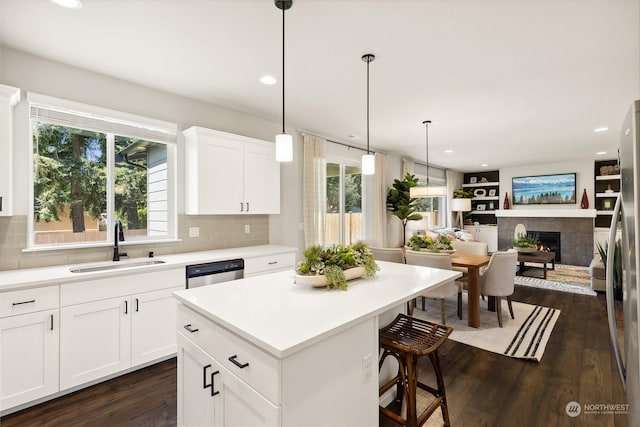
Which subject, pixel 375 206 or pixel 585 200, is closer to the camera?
pixel 375 206

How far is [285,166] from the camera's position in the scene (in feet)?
14.1

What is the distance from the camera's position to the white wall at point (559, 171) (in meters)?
7.80

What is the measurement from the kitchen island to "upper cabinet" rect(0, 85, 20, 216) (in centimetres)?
160

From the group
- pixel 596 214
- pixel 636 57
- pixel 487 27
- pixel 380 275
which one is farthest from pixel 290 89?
pixel 596 214

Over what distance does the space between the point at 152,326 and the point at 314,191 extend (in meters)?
2.73

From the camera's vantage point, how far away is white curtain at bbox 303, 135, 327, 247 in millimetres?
4504

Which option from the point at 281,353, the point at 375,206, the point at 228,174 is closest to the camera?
Result: the point at 281,353

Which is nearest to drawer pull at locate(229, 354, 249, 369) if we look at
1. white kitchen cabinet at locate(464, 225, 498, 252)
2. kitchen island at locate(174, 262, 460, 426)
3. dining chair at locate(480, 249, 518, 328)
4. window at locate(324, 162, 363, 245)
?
kitchen island at locate(174, 262, 460, 426)

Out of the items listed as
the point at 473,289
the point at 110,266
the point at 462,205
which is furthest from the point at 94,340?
the point at 462,205

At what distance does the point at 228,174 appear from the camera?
3.39 m

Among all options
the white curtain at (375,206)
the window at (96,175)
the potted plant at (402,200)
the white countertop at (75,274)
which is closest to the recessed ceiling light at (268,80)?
the window at (96,175)

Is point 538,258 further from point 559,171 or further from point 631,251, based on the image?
point 631,251

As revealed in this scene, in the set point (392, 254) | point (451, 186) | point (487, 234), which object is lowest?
point (487, 234)

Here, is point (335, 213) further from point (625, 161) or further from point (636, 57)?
point (625, 161)
